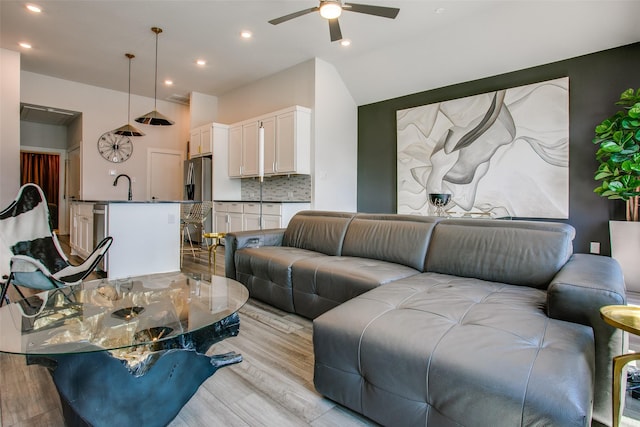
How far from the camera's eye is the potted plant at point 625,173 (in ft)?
10.6

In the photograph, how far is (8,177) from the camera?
201 inches

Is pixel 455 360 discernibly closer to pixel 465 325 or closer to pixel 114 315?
pixel 465 325

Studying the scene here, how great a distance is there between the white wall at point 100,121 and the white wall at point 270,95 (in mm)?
1504

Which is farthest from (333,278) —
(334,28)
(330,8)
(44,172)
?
(44,172)

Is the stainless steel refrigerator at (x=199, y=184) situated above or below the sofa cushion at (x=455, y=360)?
above


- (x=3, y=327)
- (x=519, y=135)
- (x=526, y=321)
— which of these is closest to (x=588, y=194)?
(x=519, y=135)

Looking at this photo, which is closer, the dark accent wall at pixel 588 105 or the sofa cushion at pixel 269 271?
the sofa cushion at pixel 269 271

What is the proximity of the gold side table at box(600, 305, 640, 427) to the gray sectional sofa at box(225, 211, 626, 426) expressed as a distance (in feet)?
0.24

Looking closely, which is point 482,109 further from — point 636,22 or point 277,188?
point 277,188

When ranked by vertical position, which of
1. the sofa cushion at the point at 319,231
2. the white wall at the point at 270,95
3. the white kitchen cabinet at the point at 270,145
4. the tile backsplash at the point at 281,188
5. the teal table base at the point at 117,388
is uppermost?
the white wall at the point at 270,95

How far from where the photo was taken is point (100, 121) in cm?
685

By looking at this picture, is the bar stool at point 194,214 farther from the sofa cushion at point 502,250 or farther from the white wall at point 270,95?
the sofa cushion at point 502,250

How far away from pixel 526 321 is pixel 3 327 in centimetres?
224

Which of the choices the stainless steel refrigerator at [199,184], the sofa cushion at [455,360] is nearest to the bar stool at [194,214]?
the stainless steel refrigerator at [199,184]
